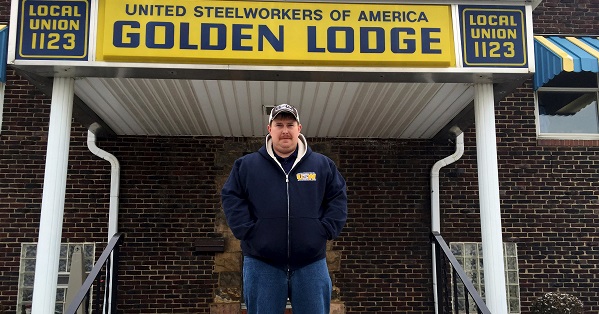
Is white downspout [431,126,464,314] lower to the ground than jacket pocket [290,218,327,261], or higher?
higher

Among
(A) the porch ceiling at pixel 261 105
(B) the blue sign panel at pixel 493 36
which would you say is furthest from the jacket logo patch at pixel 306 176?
(B) the blue sign panel at pixel 493 36

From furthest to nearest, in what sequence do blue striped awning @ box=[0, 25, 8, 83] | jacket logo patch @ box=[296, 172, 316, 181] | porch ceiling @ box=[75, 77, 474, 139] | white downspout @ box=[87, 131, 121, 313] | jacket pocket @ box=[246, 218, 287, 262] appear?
white downspout @ box=[87, 131, 121, 313], blue striped awning @ box=[0, 25, 8, 83], porch ceiling @ box=[75, 77, 474, 139], jacket logo patch @ box=[296, 172, 316, 181], jacket pocket @ box=[246, 218, 287, 262]

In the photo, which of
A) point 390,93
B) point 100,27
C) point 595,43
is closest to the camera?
point 100,27

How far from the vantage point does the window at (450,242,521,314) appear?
647cm

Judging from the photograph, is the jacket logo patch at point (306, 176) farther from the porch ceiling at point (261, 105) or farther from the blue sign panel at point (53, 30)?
the blue sign panel at point (53, 30)

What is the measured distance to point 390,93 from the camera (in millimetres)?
5047

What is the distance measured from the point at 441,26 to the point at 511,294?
11.3ft

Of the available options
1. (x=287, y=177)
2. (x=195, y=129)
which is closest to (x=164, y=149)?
(x=195, y=129)

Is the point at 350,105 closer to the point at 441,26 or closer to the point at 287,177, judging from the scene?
the point at 441,26

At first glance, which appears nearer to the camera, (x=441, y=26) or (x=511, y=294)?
(x=441, y=26)

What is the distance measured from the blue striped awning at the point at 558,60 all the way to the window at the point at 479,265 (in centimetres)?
201

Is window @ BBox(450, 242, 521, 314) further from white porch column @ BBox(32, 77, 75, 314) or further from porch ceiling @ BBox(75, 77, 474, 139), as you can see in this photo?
white porch column @ BBox(32, 77, 75, 314)

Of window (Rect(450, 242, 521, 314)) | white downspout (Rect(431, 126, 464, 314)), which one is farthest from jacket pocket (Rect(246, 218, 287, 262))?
window (Rect(450, 242, 521, 314))

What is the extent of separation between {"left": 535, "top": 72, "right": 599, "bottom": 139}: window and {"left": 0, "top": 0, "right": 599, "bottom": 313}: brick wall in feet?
0.92
